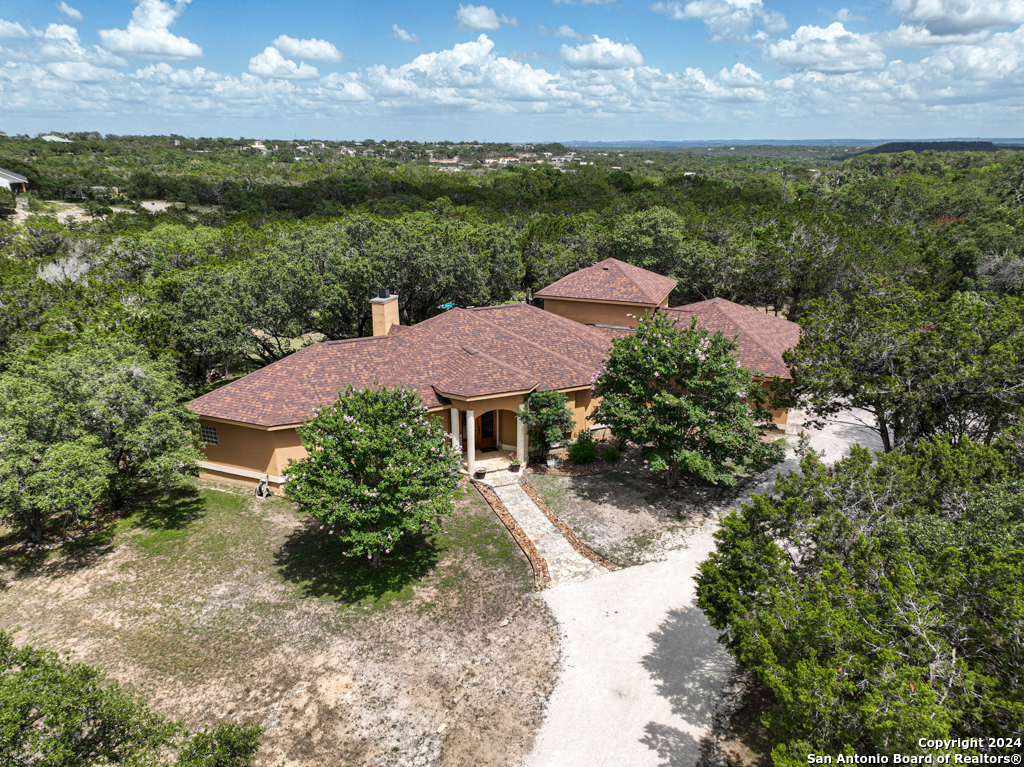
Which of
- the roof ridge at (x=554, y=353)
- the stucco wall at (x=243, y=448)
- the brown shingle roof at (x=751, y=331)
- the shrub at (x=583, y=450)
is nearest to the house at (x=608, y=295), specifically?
the brown shingle roof at (x=751, y=331)

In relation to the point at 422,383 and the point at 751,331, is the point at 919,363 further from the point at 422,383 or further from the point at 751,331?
the point at 422,383

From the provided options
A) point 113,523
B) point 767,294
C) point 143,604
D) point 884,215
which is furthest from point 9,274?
point 884,215

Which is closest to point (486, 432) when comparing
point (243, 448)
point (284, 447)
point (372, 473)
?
point (284, 447)

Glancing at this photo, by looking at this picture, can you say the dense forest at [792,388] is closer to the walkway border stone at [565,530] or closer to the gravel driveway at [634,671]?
the gravel driveway at [634,671]

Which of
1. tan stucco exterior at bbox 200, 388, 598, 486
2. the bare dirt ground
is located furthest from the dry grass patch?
tan stucco exterior at bbox 200, 388, 598, 486

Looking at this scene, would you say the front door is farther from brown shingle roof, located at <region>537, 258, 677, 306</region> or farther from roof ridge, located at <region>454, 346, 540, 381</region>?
brown shingle roof, located at <region>537, 258, 677, 306</region>

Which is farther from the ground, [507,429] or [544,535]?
[507,429]
